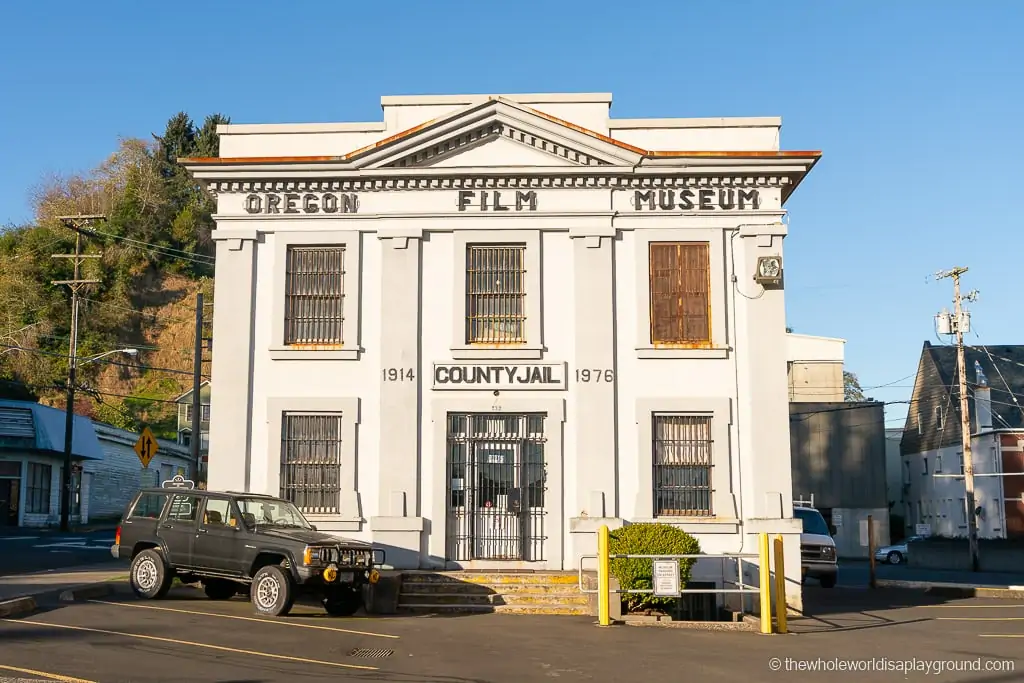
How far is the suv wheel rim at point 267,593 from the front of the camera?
15.4 m

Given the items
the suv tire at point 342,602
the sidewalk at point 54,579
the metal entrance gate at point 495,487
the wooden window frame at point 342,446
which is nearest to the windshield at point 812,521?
the metal entrance gate at point 495,487

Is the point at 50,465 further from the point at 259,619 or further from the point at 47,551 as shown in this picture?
the point at 259,619

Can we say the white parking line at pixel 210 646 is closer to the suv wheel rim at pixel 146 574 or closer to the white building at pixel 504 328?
the suv wheel rim at pixel 146 574

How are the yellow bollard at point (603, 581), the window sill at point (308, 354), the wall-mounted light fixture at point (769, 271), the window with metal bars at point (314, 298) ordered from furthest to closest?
the window with metal bars at point (314, 298) < the window sill at point (308, 354) < the wall-mounted light fixture at point (769, 271) < the yellow bollard at point (603, 581)

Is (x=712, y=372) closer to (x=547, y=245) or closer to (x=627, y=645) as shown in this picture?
(x=547, y=245)

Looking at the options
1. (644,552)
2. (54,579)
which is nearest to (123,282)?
(54,579)

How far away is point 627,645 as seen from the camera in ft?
44.5

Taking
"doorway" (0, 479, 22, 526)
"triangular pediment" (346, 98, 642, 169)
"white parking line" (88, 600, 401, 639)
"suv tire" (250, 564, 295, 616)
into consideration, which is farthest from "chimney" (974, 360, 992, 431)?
"doorway" (0, 479, 22, 526)

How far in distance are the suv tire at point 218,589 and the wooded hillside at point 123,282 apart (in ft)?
160

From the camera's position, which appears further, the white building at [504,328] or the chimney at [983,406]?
the chimney at [983,406]

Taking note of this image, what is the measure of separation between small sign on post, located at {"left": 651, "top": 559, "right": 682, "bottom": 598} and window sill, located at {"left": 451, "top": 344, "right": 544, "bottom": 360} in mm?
5402

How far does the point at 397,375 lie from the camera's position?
19438 mm

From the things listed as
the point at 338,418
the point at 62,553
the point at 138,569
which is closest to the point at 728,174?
the point at 338,418

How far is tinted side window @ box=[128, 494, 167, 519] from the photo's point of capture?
1692 centimetres
